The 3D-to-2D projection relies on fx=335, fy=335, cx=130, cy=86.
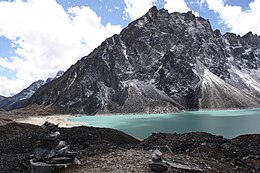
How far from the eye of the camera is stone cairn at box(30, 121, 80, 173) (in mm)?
17891

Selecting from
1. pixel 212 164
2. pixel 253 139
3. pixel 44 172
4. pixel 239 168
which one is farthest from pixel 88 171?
pixel 253 139

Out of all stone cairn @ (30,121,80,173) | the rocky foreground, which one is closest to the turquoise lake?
the rocky foreground

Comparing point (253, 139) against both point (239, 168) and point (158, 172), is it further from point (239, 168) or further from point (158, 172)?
point (158, 172)

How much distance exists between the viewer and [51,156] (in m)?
18.5

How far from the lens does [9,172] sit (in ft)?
77.1

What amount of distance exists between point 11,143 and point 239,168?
987 inches

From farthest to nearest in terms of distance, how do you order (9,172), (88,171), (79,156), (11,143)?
(11,143) → (9,172) → (79,156) → (88,171)

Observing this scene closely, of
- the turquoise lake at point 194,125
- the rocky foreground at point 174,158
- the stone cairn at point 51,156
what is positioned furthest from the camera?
the turquoise lake at point 194,125

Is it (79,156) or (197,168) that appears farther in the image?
(79,156)

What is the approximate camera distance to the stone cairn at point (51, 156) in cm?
1789

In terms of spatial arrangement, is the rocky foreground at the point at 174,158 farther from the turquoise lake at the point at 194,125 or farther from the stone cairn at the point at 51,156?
the turquoise lake at the point at 194,125

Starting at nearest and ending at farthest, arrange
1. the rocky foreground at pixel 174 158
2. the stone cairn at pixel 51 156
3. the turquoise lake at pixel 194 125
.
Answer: the rocky foreground at pixel 174 158, the stone cairn at pixel 51 156, the turquoise lake at pixel 194 125

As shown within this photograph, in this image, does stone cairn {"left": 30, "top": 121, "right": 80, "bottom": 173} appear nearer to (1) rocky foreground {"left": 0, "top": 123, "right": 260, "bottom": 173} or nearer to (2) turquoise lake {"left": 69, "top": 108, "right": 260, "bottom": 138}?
(1) rocky foreground {"left": 0, "top": 123, "right": 260, "bottom": 173}

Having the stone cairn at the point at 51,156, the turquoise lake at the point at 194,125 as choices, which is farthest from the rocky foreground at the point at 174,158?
the turquoise lake at the point at 194,125
